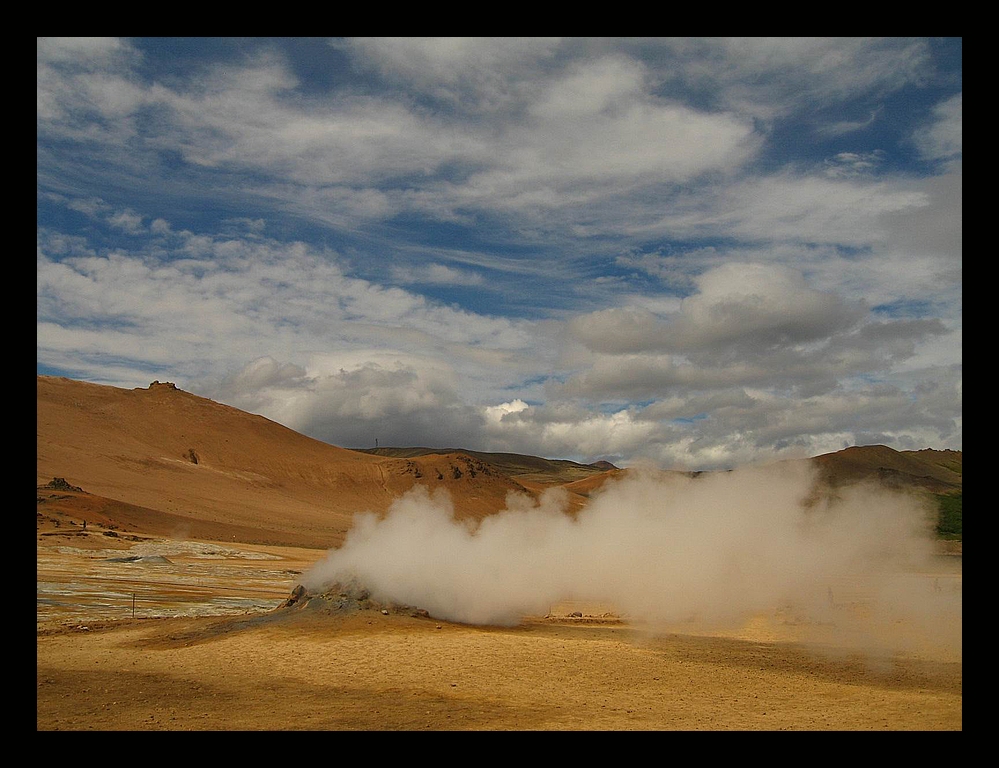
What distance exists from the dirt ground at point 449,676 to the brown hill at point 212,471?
4688 centimetres

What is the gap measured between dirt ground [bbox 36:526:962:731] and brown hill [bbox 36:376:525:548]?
154 ft

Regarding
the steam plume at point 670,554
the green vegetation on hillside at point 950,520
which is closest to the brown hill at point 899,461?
the green vegetation on hillside at point 950,520

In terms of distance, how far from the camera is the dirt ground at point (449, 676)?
37.6 feet

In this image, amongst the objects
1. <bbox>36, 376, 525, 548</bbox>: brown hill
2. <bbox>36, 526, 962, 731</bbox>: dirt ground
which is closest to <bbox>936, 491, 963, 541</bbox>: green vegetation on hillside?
<bbox>36, 526, 962, 731</bbox>: dirt ground

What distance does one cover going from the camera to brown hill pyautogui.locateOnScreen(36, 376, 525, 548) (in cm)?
7288

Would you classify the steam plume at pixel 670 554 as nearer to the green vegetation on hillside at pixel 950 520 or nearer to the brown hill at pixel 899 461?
the green vegetation on hillside at pixel 950 520

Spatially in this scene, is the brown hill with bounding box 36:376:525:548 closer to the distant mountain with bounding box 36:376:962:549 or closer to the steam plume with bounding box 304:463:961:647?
the distant mountain with bounding box 36:376:962:549

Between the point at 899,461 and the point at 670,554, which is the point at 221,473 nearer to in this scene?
the point at 670,554

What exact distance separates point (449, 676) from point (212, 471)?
9546cm

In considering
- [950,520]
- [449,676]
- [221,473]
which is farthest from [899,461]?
[449,676]
